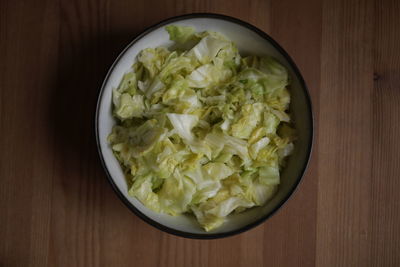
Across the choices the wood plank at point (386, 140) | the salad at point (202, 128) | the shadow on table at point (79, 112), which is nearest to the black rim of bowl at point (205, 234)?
the salad at point (202, 128)

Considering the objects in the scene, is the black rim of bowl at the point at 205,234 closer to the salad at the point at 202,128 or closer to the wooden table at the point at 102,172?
the salad at the point at 202,128

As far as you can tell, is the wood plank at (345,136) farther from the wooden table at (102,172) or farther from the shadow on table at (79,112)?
the shadow on table at (79,112)

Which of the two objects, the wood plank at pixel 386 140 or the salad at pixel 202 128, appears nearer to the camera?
the salad at pixel 202 128

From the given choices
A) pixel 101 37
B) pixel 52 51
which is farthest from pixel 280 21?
pixel 52 51

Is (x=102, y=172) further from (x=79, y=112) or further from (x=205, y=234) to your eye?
(x=205, y=234)

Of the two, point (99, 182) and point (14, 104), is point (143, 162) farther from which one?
point (14, 104)

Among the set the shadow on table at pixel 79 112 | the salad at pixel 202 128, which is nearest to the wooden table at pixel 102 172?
the shadow on table at pixel 79 112
